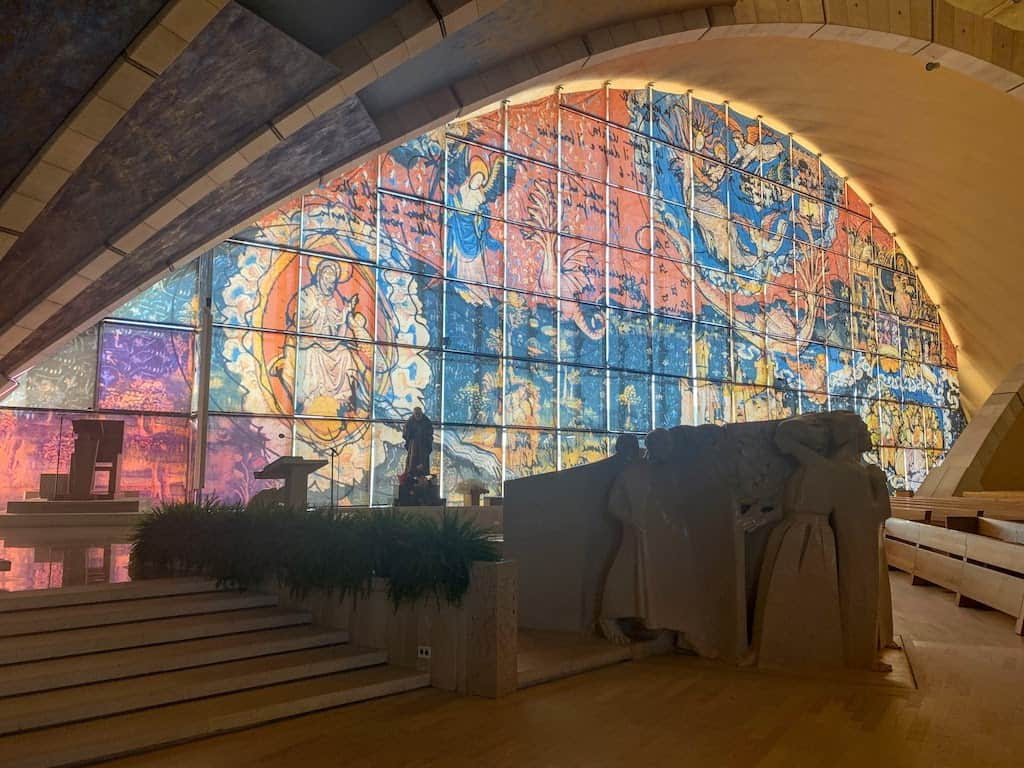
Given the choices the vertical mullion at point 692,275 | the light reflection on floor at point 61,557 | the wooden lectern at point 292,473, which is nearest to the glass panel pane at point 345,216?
the wooden lectern at point 292,473

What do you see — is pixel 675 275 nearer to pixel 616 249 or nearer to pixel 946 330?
pixel 616 249

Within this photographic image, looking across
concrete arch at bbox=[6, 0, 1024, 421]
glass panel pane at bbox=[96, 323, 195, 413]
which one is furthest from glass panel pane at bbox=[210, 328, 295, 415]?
concrete arch at bbox=[6, 0, 1024, 421]

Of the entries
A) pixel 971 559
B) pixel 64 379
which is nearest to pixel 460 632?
pixel 971 559

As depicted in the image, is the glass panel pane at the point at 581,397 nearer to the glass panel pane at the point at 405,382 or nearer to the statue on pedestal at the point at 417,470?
the glass panel pane at the point at 405,382

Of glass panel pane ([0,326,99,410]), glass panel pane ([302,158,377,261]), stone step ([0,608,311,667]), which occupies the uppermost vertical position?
glass panel pane ([302,158,377,261])

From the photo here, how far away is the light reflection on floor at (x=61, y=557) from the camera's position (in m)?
5.11

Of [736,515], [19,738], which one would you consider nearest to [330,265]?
[736,515]

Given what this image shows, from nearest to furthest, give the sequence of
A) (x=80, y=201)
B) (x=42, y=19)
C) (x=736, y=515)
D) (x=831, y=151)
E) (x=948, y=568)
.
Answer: (x=42, y=19) < (x=736, y=515) < (x=80, y=201) < (x=948, y=568) < (x=831, y=151)

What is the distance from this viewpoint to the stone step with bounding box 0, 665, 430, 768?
3197 mm

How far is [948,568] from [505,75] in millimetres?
7272

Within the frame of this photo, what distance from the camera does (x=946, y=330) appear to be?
80.0 ft

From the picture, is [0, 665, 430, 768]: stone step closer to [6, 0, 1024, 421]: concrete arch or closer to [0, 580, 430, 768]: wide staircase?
[0, 580, 430, 768]: wide staircase

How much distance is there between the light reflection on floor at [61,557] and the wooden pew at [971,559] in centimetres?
676

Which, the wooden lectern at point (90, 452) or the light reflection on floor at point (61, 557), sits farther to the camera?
the wooden lectern at point (90, 452)
